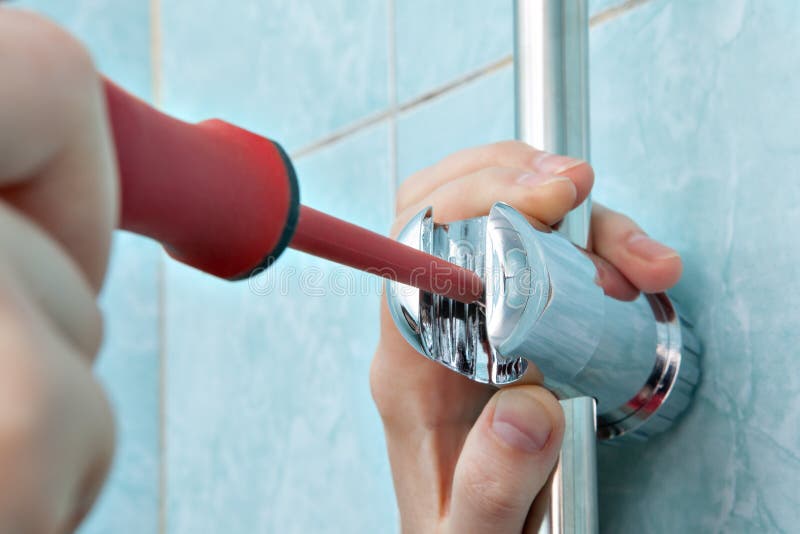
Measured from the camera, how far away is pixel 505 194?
0.23 meters

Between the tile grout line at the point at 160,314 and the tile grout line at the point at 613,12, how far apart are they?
1.34 ft

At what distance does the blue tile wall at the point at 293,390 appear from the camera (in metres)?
0.42

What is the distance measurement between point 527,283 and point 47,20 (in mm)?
125

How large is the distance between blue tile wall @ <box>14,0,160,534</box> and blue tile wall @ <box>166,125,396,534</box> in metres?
0.05

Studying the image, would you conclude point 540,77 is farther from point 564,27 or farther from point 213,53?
point 213,53

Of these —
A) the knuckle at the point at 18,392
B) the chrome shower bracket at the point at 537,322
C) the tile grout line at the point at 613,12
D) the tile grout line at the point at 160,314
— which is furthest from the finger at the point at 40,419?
the tile grout line at the point at 160,314

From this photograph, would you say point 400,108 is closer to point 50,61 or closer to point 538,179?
point 538,179

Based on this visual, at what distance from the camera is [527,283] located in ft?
0.65

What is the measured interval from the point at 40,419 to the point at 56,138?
32mm

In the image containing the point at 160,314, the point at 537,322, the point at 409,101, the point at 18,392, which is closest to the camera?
the point at 18,392

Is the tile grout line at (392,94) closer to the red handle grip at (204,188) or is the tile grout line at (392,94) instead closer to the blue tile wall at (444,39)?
the blue tile wall at (444,39)

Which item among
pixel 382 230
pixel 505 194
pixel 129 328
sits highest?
pixel 505 194

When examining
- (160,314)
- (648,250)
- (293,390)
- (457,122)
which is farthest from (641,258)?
(160,314)

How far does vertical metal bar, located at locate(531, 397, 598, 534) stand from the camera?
0.77 feet
